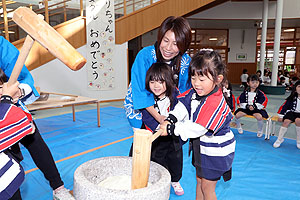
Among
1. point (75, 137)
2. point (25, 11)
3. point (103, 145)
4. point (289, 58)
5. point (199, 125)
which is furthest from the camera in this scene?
point (289, 58)

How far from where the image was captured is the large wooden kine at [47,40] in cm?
73

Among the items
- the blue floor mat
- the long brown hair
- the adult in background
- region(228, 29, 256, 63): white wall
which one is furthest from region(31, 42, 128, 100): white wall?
region(228, 29, 256, 63): white wall

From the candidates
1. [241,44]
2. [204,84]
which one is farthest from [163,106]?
[241,44]

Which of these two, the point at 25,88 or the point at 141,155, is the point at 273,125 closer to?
the point at 141,155

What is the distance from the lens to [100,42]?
608cm

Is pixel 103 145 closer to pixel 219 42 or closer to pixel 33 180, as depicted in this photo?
pixel 33 180

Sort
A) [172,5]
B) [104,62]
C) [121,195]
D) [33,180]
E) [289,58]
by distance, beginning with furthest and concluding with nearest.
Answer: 1. [289,58]
2. [172,5]
3. [104,62]
4. [33,180]
5. [121,195]

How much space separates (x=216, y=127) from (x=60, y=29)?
546 cm

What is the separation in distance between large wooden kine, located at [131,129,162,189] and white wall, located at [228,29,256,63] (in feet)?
41.9

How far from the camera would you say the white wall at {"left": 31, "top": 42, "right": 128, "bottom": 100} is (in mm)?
5646

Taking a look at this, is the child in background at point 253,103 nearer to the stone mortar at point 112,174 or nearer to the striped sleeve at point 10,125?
the stone mortar at point 112,174

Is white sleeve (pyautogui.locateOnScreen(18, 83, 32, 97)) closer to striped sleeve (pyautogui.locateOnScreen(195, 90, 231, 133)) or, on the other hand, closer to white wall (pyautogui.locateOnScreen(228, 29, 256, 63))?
striped sleeve (pyautogui.locateOnScreen(195, 90, 231, 133))

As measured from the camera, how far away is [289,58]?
12.5 meters

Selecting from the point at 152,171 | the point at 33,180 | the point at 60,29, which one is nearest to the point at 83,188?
the point at 152,171
